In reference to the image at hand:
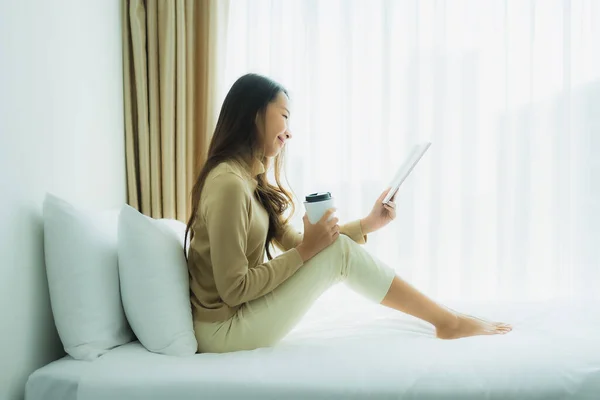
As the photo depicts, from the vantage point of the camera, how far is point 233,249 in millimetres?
1194

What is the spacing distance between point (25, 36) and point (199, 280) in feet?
2.50

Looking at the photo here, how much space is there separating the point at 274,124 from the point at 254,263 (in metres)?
0.43

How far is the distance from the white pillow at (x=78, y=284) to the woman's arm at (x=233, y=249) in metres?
0.30

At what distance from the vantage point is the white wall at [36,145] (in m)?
1.07

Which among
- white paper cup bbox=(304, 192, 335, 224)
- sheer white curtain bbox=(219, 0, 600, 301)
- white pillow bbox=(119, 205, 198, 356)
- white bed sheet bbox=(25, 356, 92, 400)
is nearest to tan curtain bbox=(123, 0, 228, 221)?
sheer white curtain bbox=(219, 0, 600, 301)

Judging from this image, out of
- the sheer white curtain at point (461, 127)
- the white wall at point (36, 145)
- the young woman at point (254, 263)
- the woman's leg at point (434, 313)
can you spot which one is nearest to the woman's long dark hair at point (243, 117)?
the young woman at point (254, 263)

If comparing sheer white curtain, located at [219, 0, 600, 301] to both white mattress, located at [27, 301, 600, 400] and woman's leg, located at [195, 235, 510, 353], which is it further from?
white mattress, located at [27, 301, 600, 400]

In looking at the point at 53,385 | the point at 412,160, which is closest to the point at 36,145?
the point at 53,385

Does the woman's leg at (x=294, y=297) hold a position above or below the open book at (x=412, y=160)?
below

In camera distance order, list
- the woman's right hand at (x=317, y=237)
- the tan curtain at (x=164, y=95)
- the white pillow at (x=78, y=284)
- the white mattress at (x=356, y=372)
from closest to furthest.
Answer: the white mattress at (x=356, y=372) < the white pillow at (x=78, y=284) < the woman's right hand at (x=317, y=237) < the tan curtain at (x=164, y=95)

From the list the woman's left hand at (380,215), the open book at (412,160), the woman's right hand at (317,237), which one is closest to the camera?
the woman's right hand at (317,237)

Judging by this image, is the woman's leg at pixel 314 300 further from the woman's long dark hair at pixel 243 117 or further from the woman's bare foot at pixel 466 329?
the woman's long dark hair at pixel 243 117

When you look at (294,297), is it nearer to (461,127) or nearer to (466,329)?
(466,329)

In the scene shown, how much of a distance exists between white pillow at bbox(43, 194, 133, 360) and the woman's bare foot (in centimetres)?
88
